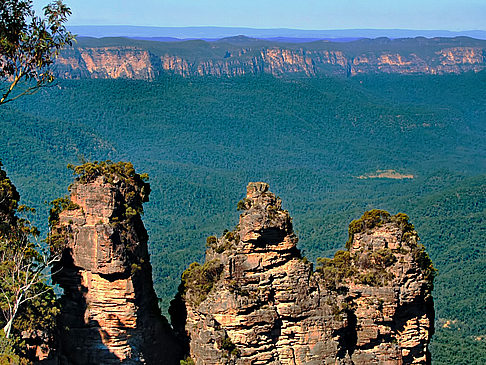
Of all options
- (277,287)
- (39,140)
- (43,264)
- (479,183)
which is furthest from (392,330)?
(39,140)

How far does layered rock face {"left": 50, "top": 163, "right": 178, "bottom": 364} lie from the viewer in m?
26.1

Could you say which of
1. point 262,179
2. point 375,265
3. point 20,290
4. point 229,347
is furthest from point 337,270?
point 262,179

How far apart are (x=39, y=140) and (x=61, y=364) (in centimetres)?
12645

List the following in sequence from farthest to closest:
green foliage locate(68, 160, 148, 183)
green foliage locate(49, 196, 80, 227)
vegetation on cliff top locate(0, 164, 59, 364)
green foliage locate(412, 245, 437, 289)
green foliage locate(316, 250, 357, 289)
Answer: green foliage locate(412, 245, 437, 289), green foliage locate(316, 250, 357, 289), green foliage locate(68, 160, 148, 183), green foliage locate(49, 196, 80, 227), vegetation on cliff top locate(0, 164, 59, 364)

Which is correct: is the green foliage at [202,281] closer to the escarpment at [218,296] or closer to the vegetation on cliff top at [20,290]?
the escarpment at [218,296]

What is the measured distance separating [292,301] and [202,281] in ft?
11.8

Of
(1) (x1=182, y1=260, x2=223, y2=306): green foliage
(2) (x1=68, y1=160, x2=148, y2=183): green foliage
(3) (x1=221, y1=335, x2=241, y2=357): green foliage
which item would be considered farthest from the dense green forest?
(3) (x1=221, y1=335, x2=241, y2=357): green foliage

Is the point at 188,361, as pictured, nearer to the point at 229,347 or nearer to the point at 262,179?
the point at 229,347

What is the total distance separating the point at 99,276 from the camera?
2628 cm

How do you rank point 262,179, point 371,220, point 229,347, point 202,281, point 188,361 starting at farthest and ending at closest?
point 262,179 < point 371,220 < point 202,281 < point 188,361 < point 229,347

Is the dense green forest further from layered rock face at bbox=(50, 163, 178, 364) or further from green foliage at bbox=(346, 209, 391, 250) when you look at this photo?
green foliage at bbox=(346, 209, 391, 250)

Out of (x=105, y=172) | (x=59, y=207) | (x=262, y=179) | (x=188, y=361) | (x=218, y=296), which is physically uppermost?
(x=105, y=172)

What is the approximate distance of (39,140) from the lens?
477 ft

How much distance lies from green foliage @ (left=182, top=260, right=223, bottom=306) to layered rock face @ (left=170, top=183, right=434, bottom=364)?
39 mm
